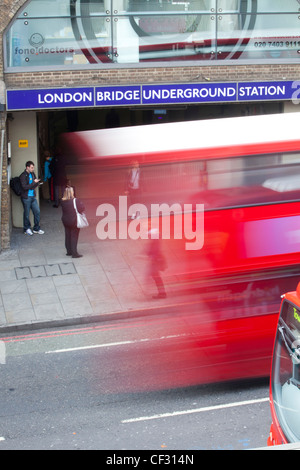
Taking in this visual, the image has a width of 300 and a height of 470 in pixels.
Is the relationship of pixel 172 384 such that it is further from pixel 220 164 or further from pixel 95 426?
pixel 220 164

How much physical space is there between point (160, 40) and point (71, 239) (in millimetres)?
5526

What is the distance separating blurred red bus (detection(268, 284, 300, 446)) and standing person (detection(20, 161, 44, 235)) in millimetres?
11051

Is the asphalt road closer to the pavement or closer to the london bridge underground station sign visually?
the pavement

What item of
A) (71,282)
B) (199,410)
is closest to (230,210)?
(199,410)

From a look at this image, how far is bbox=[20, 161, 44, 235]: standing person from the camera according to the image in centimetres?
1628

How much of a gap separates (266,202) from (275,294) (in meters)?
1.28

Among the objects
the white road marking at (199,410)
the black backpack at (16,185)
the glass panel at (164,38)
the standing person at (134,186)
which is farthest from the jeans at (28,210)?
the white road marking at (199,410)

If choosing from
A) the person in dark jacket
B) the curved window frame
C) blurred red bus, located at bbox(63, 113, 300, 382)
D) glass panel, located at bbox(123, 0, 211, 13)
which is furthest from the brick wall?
blurred red bus, located at bbox(63, 113, 300, 382)

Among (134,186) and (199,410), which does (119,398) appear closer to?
(199,410)

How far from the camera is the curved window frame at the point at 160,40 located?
15.9 meters

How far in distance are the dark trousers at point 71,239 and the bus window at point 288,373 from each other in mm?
8934

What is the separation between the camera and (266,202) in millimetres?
9156

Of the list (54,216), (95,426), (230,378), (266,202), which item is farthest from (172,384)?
(54,216)

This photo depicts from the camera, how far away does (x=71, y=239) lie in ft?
49.2
